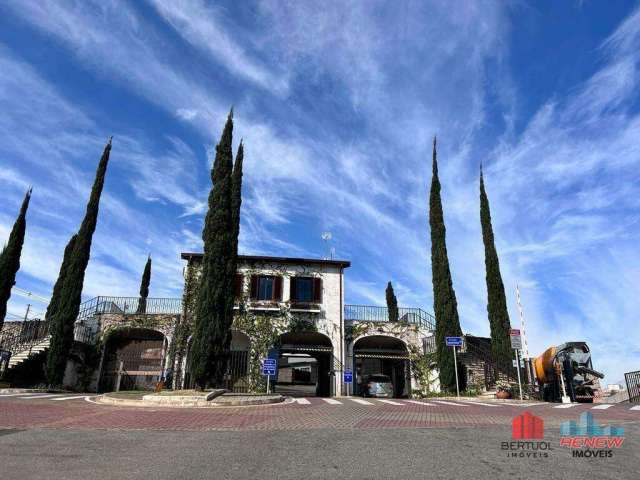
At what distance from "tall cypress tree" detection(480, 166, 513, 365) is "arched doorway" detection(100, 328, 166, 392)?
18.7 meters

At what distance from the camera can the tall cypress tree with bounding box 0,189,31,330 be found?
24156 millimetres

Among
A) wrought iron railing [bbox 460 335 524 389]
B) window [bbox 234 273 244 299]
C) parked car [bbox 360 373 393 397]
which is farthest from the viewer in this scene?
window [bbox 234 273 244 299]

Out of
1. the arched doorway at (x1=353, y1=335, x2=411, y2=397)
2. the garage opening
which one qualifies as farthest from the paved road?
the arched doorway at (x1=353, y1=335, x2=411, y2=397)

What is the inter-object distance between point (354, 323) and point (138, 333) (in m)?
13.2

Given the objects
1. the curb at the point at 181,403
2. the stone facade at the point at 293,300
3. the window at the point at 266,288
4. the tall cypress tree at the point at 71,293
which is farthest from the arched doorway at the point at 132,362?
the curb at the point at 181,403

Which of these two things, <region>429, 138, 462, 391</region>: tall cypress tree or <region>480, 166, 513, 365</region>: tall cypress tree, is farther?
<region>480, 166, 513, 365</region>: tall cypress tree

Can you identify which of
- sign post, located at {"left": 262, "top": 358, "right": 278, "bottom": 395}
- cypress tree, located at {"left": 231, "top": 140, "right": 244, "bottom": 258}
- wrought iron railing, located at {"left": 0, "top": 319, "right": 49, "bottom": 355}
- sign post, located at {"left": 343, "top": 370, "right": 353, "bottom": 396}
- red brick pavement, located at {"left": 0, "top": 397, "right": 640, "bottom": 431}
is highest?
cypress tree, located at {"left": 231, "top": 140, "right": 244, "bottom": 258}

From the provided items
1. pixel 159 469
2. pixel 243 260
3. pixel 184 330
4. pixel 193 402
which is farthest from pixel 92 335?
pixel 159 469

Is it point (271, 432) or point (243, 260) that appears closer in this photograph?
point (271, 432)

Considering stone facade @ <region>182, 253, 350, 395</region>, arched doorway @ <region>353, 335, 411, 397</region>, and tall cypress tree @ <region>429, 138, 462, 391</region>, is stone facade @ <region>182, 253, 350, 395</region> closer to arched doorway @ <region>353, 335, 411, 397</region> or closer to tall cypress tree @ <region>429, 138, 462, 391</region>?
arched doorway @ <region>353, 335, 411, 397</region>

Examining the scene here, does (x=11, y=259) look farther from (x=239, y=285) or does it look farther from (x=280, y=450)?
(x=280, y=450)

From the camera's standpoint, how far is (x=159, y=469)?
439 centimetres

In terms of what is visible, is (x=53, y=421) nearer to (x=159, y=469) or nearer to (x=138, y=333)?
(x=159, y=469)

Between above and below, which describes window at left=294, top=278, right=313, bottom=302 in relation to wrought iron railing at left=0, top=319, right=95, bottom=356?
above
